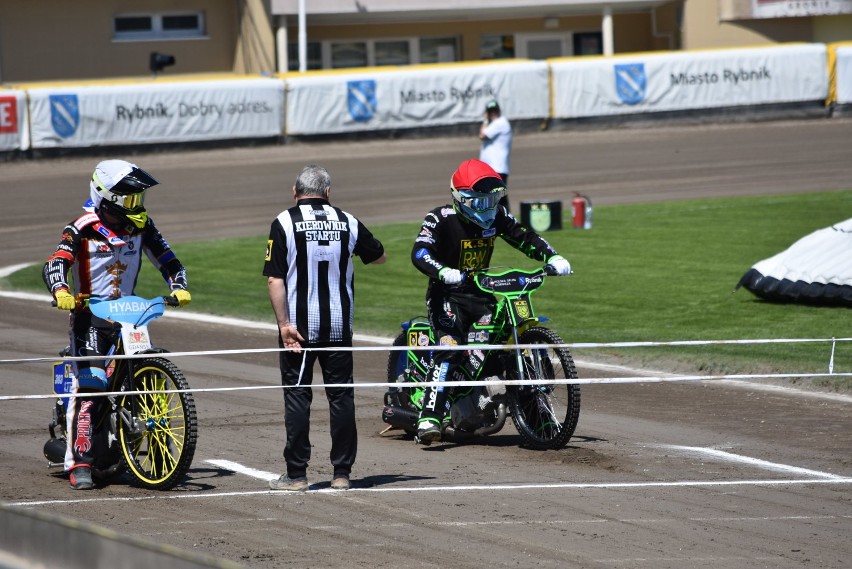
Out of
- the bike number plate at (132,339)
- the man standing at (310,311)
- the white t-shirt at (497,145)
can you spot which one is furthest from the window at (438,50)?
the man standing at (310,311)

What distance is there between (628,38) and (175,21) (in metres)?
16.5

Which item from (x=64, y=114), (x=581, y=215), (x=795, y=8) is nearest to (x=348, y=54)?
(x=795, y=8)

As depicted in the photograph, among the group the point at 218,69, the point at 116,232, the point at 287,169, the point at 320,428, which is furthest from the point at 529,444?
the point at 218,69

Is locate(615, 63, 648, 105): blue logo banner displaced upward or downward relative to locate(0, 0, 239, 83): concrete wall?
downward

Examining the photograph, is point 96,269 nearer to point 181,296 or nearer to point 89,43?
point 181,296

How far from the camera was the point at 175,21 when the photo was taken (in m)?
41.1

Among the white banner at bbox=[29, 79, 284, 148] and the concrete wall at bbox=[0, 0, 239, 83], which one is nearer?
the white banner at bbox=[29, 79, 284, 148]

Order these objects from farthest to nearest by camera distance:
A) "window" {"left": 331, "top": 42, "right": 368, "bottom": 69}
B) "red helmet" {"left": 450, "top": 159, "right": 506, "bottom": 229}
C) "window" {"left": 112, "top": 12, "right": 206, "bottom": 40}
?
1. "window" {"left": 331, "top": 42, "right": 368, "bottom": 69}
2. "window" {"left": 112, "top": 12, "right": 206, "bottom": 40}
3. "red helmet" {"left": 450, "top": 159, "right": 506, "bottom": 229}

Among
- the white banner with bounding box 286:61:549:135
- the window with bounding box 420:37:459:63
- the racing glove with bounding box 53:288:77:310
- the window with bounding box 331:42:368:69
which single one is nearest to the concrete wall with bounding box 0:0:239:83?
the window with bounding box 331:42:368:69

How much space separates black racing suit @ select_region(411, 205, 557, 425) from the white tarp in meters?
6.16

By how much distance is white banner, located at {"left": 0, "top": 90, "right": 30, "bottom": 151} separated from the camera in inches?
1210

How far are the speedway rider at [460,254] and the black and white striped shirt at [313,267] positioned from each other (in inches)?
54.6

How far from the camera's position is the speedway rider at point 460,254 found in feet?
31.2

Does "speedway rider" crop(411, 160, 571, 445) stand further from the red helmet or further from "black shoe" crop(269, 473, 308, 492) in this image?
"black shoe" crop(269, 473, 308, 492)
